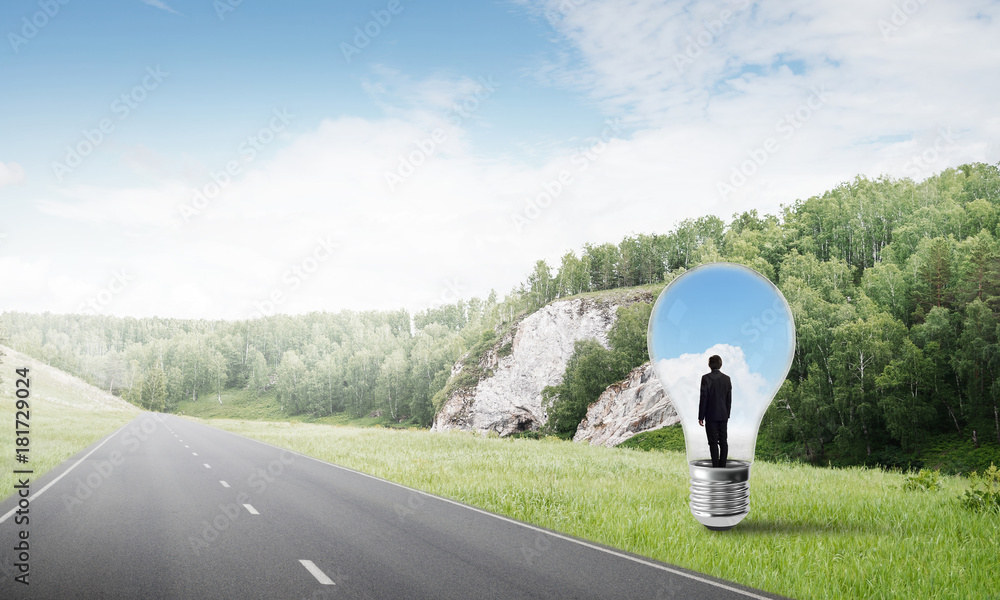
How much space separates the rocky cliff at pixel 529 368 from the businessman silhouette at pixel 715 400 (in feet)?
261

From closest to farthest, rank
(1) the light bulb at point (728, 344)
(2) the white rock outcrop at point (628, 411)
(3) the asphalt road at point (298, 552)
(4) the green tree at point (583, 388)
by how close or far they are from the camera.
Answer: (3) the asphalt road at point (298, 552) → (1) the light bulb at point (728, 344) → (2) the white rock outcrop at point (628, 411) → (4) the green tree at point (583, 388)

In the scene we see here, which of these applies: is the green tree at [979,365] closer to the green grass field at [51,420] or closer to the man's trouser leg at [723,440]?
the man's trouser leg at [723,440]

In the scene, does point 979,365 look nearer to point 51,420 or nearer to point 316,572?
point 316,572

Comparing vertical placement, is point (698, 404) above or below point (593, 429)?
above

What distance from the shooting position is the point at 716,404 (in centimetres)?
816

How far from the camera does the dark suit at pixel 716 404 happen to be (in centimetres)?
809

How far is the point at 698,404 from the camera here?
326 inches

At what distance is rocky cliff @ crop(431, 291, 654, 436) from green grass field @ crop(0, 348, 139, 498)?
43.5m

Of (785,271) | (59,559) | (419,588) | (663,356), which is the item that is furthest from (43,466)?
(785,271)

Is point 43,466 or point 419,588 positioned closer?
point 419,588

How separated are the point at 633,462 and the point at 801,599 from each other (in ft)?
60.4

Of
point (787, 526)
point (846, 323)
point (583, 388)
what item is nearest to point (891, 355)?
point (846, 323)

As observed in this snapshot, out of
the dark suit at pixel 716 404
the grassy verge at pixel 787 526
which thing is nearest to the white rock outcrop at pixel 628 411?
the grassy verge at pixel 787 526

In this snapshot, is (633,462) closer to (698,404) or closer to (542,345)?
(698,404)
